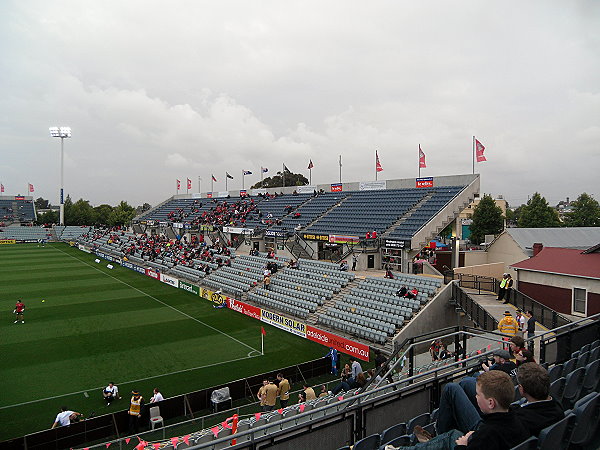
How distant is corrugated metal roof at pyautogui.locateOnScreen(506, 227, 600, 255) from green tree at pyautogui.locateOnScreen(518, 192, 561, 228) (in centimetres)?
1760

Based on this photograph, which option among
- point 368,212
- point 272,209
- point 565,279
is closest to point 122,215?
point 272,209

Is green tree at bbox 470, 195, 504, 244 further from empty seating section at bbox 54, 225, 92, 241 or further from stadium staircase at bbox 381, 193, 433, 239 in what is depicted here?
empty seating section at bbox 54, 225, 92, 241

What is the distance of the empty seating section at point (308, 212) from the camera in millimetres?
38484

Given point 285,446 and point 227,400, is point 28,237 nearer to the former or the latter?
point 227,400

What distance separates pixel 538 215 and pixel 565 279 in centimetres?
4087

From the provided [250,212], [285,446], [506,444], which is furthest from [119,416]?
[250,212]

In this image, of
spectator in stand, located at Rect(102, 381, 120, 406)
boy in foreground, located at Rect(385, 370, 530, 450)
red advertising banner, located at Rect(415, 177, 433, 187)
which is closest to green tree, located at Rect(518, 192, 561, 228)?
red advertising banner, located at Rect(415, 177, 433, 187)

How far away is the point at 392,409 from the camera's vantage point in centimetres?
575

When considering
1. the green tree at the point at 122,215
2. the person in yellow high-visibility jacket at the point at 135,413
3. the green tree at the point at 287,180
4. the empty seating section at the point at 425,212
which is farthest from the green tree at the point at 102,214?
the person in yellow high-visibility jacket at the point at 135,413

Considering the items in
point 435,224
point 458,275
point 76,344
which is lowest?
point 76,344

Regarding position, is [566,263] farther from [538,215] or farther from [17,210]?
[17,210]

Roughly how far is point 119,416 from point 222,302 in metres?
15.8

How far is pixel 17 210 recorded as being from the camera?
441ft

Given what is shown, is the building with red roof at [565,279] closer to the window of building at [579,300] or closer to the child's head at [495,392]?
the window of building at [579,300]
